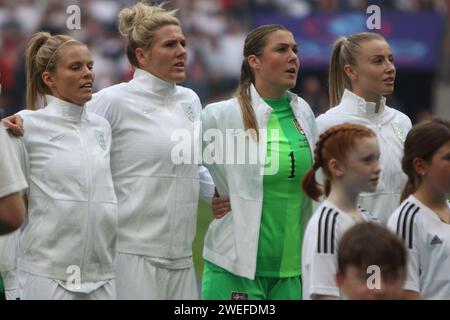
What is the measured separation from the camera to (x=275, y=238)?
7.81 meters

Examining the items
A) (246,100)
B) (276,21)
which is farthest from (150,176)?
(276,21)

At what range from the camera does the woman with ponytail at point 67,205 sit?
24.3ft

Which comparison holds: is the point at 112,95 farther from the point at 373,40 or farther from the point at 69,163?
the point at 373,40

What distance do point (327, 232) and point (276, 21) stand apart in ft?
59.2

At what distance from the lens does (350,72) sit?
848 cm

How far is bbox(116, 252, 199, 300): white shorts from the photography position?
25.6 feet

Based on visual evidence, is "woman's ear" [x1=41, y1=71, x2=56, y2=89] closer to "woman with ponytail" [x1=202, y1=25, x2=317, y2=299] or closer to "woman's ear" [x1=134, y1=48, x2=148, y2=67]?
"woman's ear" [x1=134, y1=48, x2=148, y2=67]

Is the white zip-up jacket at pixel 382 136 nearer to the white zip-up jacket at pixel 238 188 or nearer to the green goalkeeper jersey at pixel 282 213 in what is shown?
the white zip-up jacket at pixel 238 188

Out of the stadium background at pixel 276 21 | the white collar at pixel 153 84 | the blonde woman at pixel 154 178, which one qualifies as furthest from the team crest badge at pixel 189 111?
the stadium background at pixel 276 21

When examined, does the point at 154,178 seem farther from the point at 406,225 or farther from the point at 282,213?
the point at 406,225

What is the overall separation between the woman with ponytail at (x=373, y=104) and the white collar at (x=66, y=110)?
1453 millimetres

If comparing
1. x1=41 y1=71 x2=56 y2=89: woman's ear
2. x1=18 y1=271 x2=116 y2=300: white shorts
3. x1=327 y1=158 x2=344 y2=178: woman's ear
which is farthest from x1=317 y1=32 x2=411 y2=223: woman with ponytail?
x1=18 y1=271 x2=116 y2=300: white shorts

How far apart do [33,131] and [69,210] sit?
48cm
